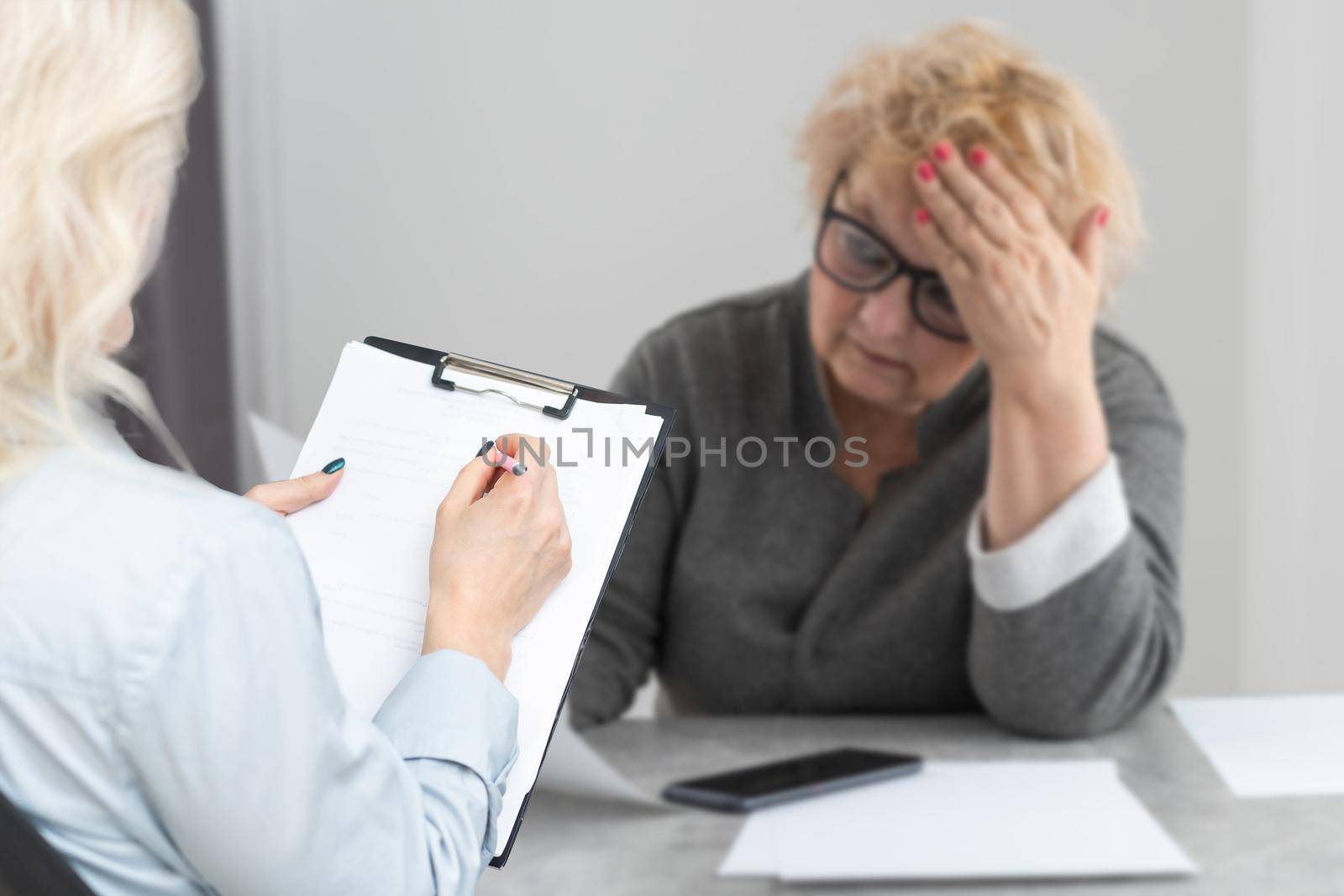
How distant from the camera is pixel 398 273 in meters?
2.32

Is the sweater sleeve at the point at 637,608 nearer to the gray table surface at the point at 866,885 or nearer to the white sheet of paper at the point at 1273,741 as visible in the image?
the gray table surface at the point at 866,885

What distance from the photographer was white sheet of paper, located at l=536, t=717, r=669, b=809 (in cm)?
97

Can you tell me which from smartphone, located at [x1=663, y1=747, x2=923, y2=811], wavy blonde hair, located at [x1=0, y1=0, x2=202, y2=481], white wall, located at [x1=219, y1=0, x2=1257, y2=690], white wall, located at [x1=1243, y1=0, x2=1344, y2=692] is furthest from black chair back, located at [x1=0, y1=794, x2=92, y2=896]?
white wall, located at [x1=1243, y1=0, x2=1344, y2=692]

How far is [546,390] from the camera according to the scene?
667 millimetres

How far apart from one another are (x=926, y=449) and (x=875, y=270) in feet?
0.81

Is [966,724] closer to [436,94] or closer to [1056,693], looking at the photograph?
[1056,693]

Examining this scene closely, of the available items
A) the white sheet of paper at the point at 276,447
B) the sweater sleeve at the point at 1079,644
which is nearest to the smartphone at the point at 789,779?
the sweater sleeve at the point at 1079,644

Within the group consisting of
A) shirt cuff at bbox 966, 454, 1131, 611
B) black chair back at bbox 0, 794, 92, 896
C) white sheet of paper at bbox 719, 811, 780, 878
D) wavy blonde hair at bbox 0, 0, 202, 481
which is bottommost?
white sheet of paper at bbox 719, 811, 780, 878

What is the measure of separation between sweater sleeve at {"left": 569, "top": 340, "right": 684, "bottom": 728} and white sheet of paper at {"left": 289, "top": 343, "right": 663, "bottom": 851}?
0.71 metres

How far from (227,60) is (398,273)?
0.48 meters

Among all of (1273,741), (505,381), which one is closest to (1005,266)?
(1273,741)

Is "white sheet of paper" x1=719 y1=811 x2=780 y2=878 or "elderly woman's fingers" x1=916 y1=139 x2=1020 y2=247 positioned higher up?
"elderly woman's fingers" x1=916 y1=139 x2=1020 y2=247

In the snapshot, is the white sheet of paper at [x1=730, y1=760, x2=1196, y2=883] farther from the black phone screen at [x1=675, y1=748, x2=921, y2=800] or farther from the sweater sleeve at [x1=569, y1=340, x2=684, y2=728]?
the sweater sleeve at [x1=569, y1=340, x2=684, y2=728]

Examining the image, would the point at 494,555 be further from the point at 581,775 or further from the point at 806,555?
the point at 806,555
